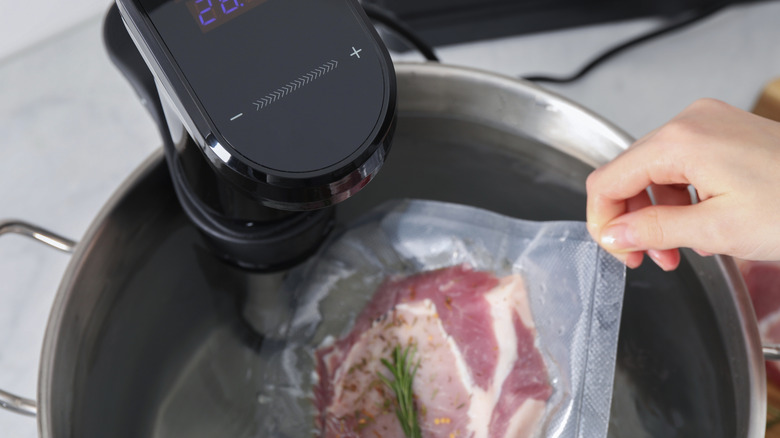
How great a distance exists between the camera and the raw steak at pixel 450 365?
0.69m

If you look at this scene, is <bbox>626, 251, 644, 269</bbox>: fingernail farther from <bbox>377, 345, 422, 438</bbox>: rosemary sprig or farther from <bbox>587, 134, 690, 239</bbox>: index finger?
<bbox>377, 345, 422, 438</bbox>: rosemary sprig

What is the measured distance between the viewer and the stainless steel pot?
0.63 m

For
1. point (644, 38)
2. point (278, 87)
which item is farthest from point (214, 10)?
point (644, 38)

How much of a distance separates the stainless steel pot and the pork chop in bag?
4 cm

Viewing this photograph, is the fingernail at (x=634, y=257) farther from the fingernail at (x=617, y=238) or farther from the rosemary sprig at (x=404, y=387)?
the rosemary sprig at (x=404, y=387)

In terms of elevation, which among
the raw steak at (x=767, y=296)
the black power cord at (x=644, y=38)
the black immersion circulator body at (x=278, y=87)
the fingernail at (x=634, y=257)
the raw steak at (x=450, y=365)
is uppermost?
the black immersion circulator body at (x=278, y=87)

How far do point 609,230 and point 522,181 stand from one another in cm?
18

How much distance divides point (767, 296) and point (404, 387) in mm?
462

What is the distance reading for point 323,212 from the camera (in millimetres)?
680

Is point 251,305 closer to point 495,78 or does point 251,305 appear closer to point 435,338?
point 435,338

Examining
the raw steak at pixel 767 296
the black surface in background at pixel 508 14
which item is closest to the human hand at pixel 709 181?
the raw steak at pixel 767 296

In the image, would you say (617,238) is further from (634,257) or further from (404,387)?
(404,387)

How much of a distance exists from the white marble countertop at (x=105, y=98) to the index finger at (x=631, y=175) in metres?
0.43

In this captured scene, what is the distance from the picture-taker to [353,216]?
0.82 metres
